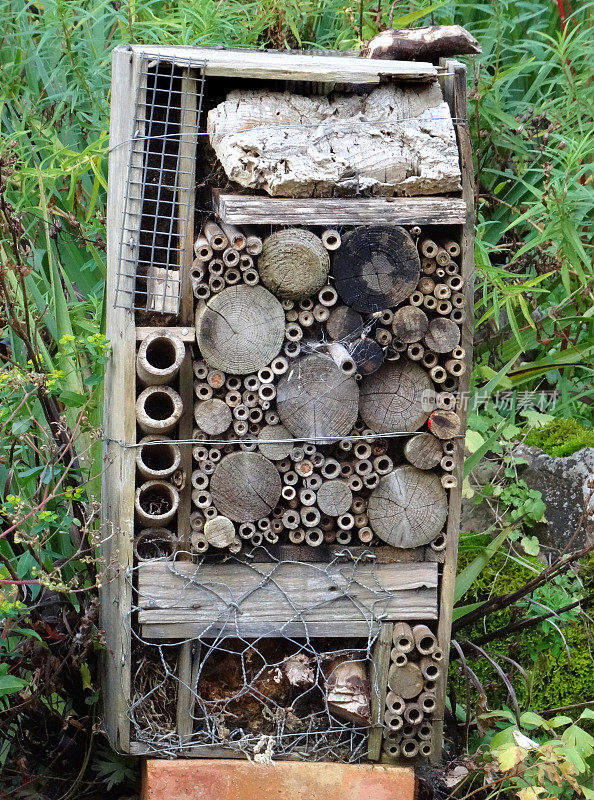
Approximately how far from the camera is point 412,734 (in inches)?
121

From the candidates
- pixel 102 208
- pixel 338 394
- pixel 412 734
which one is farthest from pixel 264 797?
pixel 102 208

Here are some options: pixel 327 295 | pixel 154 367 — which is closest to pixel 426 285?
pixel 327 295

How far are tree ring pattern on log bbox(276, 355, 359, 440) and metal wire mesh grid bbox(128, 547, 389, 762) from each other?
0.44 m

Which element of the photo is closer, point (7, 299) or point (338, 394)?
point (338, 394)

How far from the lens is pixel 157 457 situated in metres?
3.02

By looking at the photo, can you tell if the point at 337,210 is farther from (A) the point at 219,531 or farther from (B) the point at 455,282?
(A) the point at 219,531

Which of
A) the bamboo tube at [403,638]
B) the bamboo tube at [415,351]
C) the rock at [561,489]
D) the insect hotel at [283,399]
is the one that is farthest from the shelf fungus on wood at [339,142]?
the rock at [561,489]

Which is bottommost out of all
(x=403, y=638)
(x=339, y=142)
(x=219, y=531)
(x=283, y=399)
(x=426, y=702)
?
(x=426, y=702)

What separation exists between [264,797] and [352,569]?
80 cm

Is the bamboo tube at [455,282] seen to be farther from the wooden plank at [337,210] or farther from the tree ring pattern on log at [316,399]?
the tree ring pattern on log at [316,399]

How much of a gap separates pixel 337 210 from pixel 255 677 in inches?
61.0

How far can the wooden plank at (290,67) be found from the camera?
2.75 m

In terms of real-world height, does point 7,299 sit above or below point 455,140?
below

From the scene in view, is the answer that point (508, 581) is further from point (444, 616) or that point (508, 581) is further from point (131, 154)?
point (131, 154)
